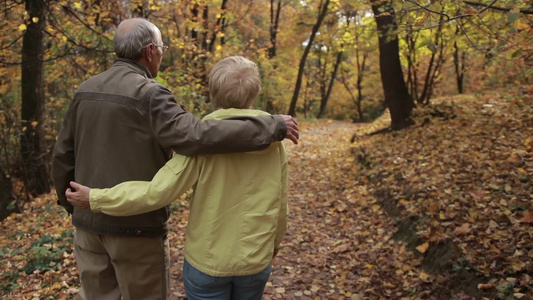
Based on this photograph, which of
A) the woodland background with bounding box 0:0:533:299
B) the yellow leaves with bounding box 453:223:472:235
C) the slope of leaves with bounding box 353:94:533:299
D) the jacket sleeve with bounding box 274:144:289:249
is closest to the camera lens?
the jacket sleeve with bounding box 274:144:289:249

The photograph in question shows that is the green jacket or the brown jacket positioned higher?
the brown jacket

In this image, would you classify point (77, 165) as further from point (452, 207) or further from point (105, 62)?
point (105, 62)

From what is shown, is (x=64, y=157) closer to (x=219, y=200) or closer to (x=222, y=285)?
(x=219, y=200)

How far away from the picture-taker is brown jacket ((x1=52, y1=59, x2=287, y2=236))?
6.77 feet

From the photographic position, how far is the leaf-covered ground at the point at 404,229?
388 centimetres

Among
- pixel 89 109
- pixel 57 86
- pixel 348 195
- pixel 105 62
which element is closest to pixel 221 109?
pixel 89 109

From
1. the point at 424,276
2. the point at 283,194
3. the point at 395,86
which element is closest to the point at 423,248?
the point at 424,276

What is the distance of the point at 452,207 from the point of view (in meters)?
4.83

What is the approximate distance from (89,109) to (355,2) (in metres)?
6.32

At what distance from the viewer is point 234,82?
2066 mm

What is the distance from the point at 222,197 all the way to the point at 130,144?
2.03 ft

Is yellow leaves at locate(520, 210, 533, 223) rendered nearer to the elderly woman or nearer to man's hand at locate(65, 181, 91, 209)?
the elderly woman

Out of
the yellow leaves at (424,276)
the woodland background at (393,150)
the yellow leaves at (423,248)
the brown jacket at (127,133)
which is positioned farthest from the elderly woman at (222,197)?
the yellow leaves at (423,248)

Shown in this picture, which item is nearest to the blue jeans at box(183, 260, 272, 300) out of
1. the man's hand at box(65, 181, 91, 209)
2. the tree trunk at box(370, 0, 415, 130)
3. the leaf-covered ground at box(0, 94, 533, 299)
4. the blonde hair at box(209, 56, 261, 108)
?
the man's hand at box(65, 181, 91, 209)
